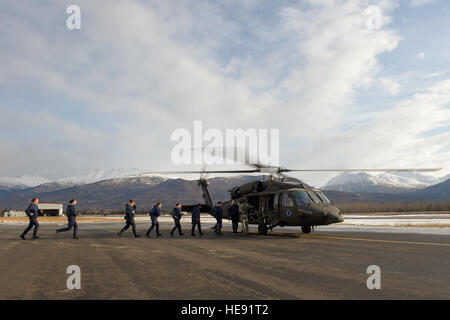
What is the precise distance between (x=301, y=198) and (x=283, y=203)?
1.15m

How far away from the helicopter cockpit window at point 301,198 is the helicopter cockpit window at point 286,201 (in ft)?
1.11

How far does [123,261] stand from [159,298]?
15.3 ft

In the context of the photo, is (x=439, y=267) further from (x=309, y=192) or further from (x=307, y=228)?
(x=307, y=228)

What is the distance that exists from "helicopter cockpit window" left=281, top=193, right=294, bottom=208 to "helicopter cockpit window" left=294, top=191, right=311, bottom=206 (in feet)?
1.11

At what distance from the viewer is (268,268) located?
8195mm

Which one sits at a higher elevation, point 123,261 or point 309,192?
point 309,192

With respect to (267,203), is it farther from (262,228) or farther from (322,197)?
(322,197)

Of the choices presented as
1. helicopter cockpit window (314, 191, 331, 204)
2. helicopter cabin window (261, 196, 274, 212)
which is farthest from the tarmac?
helicopter cabin window (261, 196, 274, 212)

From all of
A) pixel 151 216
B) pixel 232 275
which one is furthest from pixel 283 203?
pixel 232 275

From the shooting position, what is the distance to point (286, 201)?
1773 centimetres

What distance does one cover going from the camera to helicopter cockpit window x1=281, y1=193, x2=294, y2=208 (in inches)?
686

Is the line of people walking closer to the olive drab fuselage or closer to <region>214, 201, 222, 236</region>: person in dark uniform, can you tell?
<region>214, 201, 222, 236</region>: person in dark uniform

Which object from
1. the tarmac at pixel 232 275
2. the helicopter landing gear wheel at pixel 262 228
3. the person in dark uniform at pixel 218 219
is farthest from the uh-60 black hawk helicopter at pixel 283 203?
the tarmac at pixel 232 275
